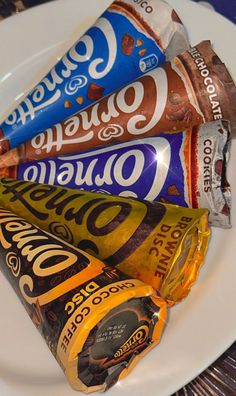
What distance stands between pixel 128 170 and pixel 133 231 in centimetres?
9

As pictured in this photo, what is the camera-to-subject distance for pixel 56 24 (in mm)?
1056

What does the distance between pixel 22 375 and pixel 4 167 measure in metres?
0.26

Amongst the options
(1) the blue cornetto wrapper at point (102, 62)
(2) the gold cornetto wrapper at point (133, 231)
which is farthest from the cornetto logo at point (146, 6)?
(2) the gold cornetto wrapper at point (133, 231)

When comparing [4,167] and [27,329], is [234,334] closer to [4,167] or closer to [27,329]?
[27,329]

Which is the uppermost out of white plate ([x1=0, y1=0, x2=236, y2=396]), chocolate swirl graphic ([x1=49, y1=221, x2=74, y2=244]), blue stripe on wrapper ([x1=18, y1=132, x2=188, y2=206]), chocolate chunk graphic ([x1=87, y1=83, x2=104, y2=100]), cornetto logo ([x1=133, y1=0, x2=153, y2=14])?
cornetto logo ([x1=133, y1=0, x2=153, y2=14])

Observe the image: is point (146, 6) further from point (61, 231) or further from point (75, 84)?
point (61, 231)

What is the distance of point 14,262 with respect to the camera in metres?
0.85

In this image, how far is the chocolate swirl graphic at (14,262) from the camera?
2.77 ft

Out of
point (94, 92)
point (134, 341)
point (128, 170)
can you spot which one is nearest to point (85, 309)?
point (134, 341)

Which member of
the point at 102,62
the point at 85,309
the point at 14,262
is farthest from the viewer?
the point at 102,62

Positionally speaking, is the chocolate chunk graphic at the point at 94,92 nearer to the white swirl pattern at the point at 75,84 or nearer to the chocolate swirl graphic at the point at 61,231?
the white swirl pattern at the point at 75,84

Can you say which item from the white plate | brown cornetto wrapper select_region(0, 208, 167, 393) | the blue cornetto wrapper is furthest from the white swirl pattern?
brown cornetto wrapper select_region(0, 208, 167, 393)

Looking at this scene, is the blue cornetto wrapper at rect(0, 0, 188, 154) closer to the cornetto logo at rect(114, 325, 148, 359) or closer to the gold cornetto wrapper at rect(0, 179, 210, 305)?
the gold cornetto wrapper at rect(0, 179, 210, 305)

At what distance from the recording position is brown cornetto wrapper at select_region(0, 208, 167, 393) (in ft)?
2.46
